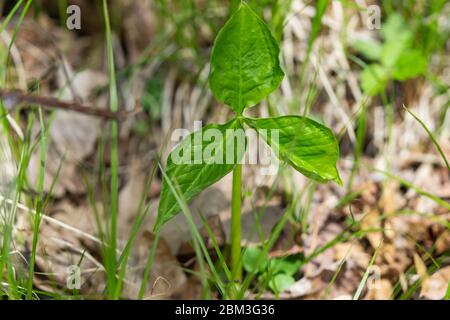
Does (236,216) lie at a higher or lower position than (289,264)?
higher

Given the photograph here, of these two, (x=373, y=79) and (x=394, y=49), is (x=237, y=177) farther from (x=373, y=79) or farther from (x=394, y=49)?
(x=394, y=49)

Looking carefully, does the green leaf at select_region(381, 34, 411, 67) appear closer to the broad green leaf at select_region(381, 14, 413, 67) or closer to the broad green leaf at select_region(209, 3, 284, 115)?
the broad green leaf at select_region(381, 14, 413, 67)

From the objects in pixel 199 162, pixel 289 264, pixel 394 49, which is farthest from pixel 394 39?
pixel 199 162

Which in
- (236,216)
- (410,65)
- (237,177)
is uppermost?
(410,65)

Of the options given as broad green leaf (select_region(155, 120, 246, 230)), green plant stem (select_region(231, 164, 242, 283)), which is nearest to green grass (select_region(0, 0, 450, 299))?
green plant stem (select_region(231, 164, 242, 283))

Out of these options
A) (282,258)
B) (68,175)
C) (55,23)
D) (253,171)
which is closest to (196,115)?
(253,171)

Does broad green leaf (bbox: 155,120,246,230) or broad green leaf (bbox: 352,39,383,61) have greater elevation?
broad green leaf (bbox: 352,39,383,61)

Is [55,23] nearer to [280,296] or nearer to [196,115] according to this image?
[196,115]
